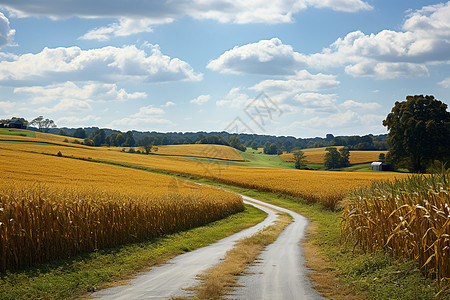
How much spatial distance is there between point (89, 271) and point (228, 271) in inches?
179

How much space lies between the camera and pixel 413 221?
1154cm

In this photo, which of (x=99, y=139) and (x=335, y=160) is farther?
(x=99, y=139)

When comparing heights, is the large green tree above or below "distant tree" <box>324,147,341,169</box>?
above

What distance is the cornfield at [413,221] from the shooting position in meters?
9.92

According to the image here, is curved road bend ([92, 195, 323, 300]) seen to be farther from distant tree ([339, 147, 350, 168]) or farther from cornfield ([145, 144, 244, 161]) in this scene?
distant tree ([339, 147, 350, 168])

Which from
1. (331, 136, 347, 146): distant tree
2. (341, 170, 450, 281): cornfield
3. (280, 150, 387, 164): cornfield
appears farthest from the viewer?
(331, 136, 347, 146): distant tree

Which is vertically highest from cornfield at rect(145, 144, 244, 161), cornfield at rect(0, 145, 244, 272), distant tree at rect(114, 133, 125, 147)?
distant tree at rect(114, 133, 125, 147)

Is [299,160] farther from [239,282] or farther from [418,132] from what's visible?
[239,282]

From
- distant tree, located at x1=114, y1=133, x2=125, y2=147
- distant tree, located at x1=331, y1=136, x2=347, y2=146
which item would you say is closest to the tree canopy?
distant tree, located at x1=331, y1=136, x2=347, y2=146

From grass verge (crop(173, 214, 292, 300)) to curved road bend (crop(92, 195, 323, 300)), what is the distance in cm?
31

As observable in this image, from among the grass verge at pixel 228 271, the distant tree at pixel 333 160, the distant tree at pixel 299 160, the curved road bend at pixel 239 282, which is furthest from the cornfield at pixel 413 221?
the distant tree at pixel 299 160

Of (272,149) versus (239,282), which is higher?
(272,149)

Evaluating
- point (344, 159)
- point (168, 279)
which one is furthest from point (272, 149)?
point (168, 279)

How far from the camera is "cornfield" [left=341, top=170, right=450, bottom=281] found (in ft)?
32.6
